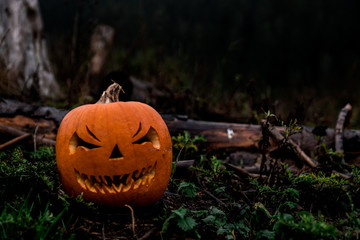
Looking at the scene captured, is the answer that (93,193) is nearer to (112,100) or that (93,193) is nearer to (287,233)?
(112,100)

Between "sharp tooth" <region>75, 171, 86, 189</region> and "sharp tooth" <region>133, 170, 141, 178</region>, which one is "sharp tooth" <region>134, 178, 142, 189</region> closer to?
"sharp tooth" <region>133, 170, 141, 178</region>

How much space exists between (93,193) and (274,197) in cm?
130

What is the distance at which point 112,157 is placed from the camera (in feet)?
5.96

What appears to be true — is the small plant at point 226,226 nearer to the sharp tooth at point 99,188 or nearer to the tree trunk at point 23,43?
the sharp tooth at point 99,188

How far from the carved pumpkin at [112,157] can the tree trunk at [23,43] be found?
391 centimetres

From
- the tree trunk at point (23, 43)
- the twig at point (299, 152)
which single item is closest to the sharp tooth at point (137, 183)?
the twig at point (299, 152)

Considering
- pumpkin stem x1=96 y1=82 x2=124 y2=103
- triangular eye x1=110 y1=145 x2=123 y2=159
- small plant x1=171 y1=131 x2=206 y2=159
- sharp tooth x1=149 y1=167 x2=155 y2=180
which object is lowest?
small plant x1=171 y1=131 x2=206 y2=159

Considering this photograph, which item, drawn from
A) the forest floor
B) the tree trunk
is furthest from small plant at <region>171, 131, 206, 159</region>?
the tree trunk

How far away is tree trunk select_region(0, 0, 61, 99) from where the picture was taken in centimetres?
526

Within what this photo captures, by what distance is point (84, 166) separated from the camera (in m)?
1.76

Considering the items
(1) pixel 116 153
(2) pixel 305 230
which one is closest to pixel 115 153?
(1) pixel 116 153

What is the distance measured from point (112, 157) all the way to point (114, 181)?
0.17 m

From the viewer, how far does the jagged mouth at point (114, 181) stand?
1785 mm

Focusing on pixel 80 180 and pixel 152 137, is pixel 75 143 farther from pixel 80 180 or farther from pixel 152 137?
pixel 152 137
